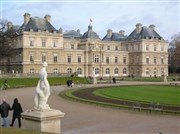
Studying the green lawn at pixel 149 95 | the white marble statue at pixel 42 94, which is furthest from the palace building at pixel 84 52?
the white marble statue at pixel 42 94

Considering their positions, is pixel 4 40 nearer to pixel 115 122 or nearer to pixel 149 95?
pixel 149 95

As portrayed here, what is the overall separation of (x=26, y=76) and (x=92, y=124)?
40207 mm

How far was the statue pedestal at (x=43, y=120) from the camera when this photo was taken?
12516 millimetres

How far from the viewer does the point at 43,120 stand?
41.0ft

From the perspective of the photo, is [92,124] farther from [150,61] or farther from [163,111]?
[150,61]

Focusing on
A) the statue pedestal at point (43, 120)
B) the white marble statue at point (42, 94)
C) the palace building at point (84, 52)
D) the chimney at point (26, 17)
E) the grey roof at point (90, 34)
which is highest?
the chimney at point (26, 17)

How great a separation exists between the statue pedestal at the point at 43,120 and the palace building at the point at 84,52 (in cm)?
4968

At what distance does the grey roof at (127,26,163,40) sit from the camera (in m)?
89.4

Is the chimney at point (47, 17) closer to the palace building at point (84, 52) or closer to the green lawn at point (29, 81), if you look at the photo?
the palace building at point (84, 52)

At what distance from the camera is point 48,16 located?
75.9 meters

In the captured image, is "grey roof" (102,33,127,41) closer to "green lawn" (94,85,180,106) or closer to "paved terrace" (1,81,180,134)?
"green lawn" (94,85,180,106)

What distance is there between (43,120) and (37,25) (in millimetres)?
62420

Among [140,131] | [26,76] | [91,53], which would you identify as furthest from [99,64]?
[140,131]

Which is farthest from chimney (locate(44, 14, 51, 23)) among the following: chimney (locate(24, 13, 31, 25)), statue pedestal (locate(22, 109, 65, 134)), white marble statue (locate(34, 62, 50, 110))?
statue pedestal (locate(22, 109, 65, 134))
